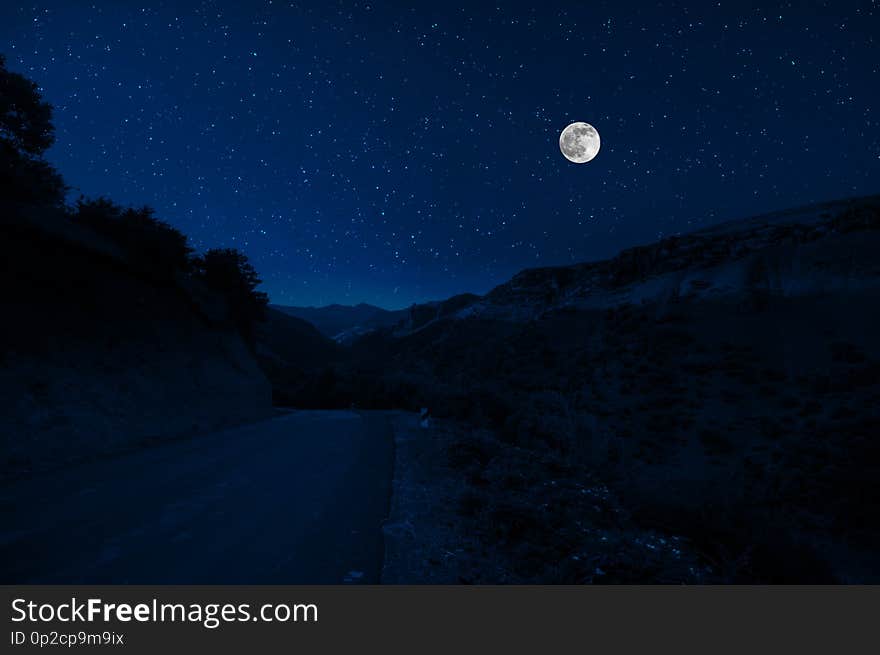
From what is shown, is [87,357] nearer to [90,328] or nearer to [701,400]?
[90,328]

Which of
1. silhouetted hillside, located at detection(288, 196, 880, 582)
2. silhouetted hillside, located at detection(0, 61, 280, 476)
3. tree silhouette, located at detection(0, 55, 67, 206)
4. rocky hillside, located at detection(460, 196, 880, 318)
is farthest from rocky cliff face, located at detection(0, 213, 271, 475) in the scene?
rocky hillside, located at detection(460, 196, 880, 318)

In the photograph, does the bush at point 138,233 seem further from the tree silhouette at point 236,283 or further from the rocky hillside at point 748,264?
the rocky hillside at point 748,264

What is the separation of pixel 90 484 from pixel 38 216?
10.5 meters

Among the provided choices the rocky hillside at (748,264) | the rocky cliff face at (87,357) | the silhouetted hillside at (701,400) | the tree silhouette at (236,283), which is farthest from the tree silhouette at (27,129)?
the rocky hillside at (748,264)

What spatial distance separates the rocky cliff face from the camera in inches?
305

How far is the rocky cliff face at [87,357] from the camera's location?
7746 millimetres

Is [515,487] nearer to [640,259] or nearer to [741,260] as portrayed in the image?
[741,260]

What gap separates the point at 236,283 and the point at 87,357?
15075 mm

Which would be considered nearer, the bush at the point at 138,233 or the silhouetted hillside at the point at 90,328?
the silhouetted hillside at the point at 90,328

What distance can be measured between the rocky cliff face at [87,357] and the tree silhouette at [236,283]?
6396mm

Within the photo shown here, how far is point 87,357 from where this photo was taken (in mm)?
10203

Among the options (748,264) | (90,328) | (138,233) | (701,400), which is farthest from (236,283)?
(748,264)

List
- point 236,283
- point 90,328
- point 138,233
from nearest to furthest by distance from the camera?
point 90,328 < point 138,233 < point 236,283
